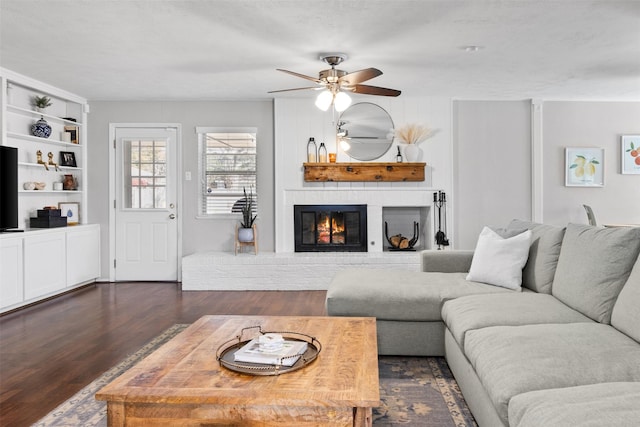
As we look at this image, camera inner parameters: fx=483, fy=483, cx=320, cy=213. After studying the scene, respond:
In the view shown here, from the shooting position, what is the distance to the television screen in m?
4.64

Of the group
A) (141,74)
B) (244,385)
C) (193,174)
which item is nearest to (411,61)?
(141,74)

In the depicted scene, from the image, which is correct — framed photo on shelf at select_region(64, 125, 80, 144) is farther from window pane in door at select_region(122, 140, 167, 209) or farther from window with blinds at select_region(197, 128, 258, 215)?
window with blinds at select_region(197, 128, 258, 215)

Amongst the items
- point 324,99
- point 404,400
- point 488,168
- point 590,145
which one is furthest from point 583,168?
point 404,400

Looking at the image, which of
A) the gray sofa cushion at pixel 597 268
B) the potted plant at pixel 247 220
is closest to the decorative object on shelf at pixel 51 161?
the potted plant at pixel 247 220

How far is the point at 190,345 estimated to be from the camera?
2.22 meters

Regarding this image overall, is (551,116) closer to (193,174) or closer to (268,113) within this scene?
(268,113)

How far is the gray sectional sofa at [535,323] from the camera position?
5.09 ft

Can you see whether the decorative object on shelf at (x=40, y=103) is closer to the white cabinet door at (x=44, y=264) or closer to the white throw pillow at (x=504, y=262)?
the white cabinet door at (x=44, y=264)

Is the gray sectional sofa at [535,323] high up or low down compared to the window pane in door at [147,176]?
down

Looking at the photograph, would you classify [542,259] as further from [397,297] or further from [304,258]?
[304,258]

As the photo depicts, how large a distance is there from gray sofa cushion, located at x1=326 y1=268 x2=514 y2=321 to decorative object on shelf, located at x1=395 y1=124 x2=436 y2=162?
2.97m

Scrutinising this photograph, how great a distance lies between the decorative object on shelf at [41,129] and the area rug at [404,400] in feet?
11.1

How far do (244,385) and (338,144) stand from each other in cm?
474

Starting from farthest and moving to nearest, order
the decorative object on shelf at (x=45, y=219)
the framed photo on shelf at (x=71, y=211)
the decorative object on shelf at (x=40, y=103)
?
the framed photo on shelf at (x=71, y=211) → the decorative object on shelf at (x=40, y=103) → the decorative object on shelf at (x=45, y=219)
